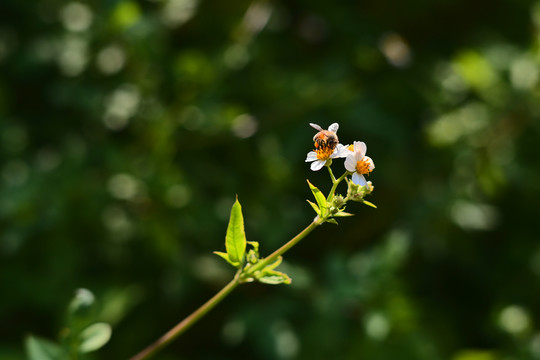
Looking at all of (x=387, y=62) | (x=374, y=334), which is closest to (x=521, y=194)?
(x=387, y=62)

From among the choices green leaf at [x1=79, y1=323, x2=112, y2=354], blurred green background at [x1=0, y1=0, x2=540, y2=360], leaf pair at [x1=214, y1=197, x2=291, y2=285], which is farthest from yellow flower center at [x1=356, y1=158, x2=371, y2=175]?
blurred green background at [x1=0, y1=0, x2=540, y2=360]

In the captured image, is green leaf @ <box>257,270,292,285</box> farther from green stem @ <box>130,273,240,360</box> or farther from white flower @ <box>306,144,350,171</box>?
white flower @ <box>306,144,350,171</box>

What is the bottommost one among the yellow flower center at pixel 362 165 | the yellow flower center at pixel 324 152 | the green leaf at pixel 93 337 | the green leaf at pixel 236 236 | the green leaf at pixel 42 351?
the yellow flower center at pixel 362 165

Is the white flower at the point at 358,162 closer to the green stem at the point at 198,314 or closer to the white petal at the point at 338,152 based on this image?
the white petal at the point at 338,152

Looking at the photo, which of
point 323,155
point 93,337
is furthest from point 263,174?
point 323,155

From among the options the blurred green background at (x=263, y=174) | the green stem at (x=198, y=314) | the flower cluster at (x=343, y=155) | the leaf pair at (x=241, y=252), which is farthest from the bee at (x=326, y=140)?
the blurred green background at (x=263, y=174)

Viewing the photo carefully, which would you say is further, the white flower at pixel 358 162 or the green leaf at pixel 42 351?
the green leaf at pixel 42 351
